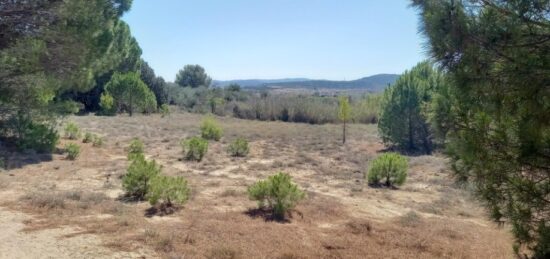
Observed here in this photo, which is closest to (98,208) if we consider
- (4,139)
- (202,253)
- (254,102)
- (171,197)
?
(171,197)

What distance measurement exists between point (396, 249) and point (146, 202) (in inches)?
180

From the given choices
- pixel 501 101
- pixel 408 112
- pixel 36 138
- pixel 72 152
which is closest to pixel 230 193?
pixel 72 152

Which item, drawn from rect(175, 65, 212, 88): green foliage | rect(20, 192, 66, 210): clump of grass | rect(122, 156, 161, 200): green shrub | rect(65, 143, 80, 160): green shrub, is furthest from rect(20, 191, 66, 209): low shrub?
rect(175, 65, 212, 88): green foliage

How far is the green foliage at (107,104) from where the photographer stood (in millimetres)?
30812

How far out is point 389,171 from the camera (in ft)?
40.0

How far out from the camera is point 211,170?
1296 cm

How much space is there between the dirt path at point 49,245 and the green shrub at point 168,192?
65.1 inches

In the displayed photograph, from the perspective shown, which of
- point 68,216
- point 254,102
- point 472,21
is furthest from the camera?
point 254,102

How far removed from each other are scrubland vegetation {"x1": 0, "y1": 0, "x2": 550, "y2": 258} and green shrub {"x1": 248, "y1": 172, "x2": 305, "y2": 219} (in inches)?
1.1

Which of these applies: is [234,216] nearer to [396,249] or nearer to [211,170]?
[396,249]

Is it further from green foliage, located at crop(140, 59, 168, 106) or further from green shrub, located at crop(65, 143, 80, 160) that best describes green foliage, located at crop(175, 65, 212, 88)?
green shrub, located at crop(65, 143, 80, 160)

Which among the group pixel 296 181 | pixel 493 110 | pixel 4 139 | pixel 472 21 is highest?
pixel 472 21

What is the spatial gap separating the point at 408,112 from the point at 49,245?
1968 centimetres

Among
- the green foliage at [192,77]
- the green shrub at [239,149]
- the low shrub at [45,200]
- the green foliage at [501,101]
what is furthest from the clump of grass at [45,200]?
the green foliage at [192,77]
